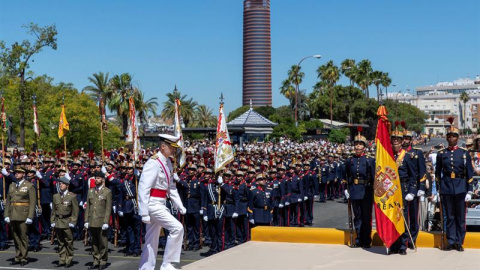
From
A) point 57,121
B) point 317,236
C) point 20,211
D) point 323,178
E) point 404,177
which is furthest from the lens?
point 57,121

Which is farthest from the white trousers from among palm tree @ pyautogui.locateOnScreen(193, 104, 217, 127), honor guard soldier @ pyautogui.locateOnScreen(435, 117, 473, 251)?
palm tree @ pyautogui.locateOnScreen(193, 104, 217, 127)

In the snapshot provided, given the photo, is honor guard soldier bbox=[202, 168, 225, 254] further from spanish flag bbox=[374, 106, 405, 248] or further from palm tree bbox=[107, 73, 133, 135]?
palm tree bbox=[107, 73, 133, 135]

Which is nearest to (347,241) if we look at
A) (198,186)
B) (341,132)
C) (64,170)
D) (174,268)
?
(174,268)

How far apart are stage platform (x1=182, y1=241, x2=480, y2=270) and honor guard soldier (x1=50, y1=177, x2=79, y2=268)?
4.35 m

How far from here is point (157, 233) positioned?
8070 millimetres

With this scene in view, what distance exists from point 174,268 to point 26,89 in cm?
2736

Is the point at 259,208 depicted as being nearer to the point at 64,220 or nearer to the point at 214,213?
the point at 214,213

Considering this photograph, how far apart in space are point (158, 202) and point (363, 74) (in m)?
73.3

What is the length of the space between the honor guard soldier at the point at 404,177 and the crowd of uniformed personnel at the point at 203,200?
0.05 feet

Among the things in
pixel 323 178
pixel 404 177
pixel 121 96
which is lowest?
pixel 323 178

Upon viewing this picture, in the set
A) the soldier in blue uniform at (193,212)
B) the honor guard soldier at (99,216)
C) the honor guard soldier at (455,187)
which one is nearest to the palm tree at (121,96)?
the soldier in blue uniform at (193,212)

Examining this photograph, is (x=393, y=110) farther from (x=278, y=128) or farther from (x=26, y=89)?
(x=26, y=89)

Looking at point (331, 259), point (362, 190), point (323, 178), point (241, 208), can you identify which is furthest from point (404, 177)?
point (323, 178)

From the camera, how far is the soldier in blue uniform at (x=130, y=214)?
13.8m
